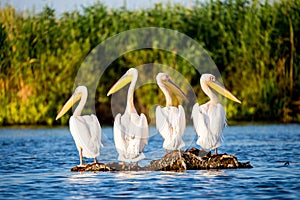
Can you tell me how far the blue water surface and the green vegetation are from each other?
14.0 ft

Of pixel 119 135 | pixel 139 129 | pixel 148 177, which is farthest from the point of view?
pixel 119 135

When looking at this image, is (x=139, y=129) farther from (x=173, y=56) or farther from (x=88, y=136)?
(x=173, y=56)

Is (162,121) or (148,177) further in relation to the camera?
(162,121)

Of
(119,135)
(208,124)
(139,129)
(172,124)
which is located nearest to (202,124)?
(208,124)

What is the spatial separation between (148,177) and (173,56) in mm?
9996

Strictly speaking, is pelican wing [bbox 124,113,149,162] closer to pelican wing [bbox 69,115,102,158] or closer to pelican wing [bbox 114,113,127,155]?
pelican wing [bbox 114,113,127,155]

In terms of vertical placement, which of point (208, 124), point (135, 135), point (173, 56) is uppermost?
point (173, 56)

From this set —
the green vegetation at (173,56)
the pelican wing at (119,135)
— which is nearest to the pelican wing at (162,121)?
the pelican wing at (119,135)

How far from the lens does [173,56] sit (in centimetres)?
2114

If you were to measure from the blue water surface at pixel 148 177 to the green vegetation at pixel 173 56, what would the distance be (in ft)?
14.0

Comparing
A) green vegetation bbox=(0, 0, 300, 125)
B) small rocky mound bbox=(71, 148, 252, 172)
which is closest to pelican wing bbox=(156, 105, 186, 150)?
small rocky mound bbox=(71, 148, 252, 172)

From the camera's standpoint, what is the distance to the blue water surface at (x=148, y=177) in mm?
10102

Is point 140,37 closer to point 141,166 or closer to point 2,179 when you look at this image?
point 141,166

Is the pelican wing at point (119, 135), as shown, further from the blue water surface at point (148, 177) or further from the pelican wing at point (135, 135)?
the blue water surface at point (148, 177)
